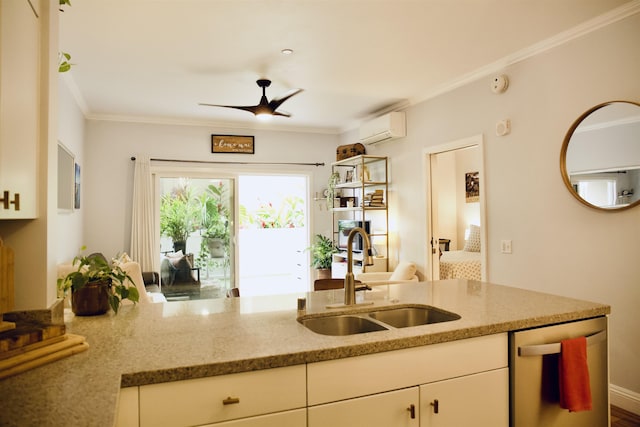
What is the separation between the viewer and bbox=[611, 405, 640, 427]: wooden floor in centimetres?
247

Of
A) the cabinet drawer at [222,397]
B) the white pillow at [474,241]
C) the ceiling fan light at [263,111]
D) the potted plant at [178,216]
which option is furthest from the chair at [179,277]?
the cabinet drawer at [222,397]

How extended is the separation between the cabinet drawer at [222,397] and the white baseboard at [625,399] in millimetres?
2569

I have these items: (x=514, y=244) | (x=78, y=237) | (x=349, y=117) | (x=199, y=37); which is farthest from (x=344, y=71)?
(x=78, y=237)

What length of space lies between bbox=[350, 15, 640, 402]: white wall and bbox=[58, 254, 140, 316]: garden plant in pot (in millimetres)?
2934

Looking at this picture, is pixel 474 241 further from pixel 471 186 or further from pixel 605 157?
pixel 605 157

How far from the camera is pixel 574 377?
160 cm

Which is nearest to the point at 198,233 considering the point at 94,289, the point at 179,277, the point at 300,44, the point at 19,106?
the point at 179,277

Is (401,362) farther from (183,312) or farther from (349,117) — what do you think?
(349,117)

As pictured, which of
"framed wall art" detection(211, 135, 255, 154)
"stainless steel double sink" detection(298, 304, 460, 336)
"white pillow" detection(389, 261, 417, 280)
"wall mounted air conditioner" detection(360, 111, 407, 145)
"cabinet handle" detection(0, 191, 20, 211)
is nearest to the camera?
"cabinet handle" detection(0, 191, 20, 211)

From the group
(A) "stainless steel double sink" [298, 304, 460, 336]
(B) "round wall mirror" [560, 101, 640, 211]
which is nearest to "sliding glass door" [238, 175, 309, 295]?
(B) "round wall mirror" [560, 101, 640, 211]

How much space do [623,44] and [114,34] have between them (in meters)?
3.53

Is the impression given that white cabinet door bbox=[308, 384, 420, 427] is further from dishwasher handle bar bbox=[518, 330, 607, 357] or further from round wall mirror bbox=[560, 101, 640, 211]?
round wall mirror bbox=[560, 101, 640, 211]

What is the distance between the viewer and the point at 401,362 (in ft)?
4.58

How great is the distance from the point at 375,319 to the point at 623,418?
200 centimetres
